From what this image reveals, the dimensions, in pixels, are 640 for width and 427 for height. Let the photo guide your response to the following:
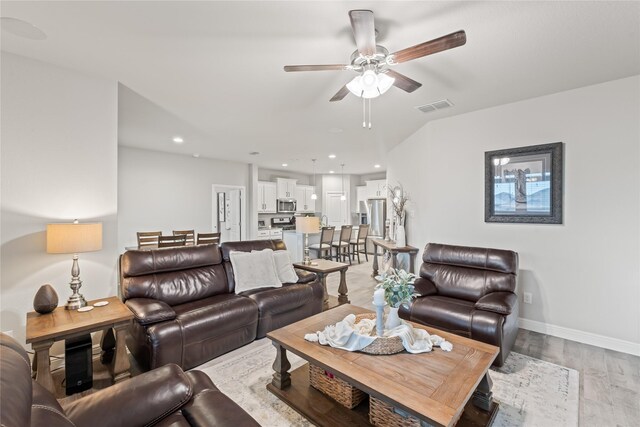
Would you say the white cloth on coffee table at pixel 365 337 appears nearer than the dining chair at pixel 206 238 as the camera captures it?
Yes

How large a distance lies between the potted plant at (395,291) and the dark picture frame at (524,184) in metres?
2.22

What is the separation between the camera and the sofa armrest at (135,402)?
117 cm

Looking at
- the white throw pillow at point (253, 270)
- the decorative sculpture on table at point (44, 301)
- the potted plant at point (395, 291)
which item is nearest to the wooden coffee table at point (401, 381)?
the potted plant at point (395, 291)

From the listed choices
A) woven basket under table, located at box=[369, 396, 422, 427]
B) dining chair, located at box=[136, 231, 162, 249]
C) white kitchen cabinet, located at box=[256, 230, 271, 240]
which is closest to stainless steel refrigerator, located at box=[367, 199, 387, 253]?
white kitchen cabinet, located at box=[256, 230, 271, 240]

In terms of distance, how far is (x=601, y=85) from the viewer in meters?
2.92

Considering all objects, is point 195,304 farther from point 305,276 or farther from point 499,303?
point 499,303

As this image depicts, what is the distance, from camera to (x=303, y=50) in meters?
2.27

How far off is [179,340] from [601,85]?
4.65 metres

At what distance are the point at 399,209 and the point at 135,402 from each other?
14.4 feet

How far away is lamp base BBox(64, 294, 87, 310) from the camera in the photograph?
7.61ft

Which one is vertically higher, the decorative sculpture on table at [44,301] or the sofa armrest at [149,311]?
the decorative sculpture on table at [44,301]

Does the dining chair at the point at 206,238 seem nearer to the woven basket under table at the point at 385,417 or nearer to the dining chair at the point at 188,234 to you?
the dining chair at the point at 188,234

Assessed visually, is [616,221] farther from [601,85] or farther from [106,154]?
[106,154]

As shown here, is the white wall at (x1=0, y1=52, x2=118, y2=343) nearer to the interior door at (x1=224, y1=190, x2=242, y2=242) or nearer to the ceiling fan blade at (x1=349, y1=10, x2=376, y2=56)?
the ceiling fan blade at (x1=349, y1=10, x2=376, y2=56)
